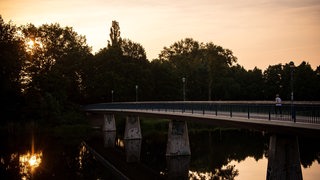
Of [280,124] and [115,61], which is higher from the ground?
[115,61]

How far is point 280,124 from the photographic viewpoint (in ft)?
65.2

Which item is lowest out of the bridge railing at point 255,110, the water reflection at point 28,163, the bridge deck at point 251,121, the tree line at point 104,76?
the water reflection at point 28,163

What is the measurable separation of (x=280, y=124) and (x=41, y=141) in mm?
39208

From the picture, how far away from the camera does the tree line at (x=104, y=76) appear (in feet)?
223

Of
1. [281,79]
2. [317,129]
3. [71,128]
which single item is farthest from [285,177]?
[281,79]

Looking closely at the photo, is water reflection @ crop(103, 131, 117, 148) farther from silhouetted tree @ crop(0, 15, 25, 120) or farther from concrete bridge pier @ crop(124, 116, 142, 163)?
silhouetted tree @ crop(0, 15, 25, 120)

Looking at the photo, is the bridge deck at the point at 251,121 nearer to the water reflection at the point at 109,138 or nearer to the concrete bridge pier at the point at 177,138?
the concrete bridge pier at the point at 177,138

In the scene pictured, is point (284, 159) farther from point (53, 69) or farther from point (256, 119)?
point (53, 69)

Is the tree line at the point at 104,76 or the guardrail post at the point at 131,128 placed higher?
the tree line at the point at 104,76

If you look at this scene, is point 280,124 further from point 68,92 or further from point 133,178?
point 68,92

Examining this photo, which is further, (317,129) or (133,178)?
(133,178)

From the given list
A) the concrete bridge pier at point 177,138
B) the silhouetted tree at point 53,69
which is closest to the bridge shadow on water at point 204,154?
the concrete bridge pier at point 177,138

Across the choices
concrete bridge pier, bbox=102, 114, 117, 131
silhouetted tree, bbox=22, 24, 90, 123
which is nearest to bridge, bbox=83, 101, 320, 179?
concrete bridge pier, bbox=102, 114, 117, 131

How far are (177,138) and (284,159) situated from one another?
15.7m
